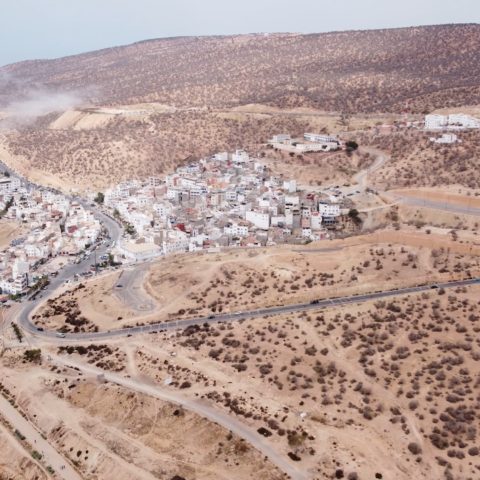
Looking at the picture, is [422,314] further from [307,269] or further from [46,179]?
[46,179]

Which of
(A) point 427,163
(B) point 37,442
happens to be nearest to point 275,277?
(B) point 37,442

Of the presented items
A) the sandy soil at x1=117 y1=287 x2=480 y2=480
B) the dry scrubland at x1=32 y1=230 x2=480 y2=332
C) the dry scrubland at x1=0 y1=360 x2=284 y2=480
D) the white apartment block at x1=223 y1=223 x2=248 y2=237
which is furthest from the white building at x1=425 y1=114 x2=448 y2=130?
the dry scrubland at x1=0 y1=360 x2=284 y2=480

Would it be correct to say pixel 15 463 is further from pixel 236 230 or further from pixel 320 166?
pixel 320 166

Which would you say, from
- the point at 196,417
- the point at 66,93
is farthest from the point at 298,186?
the point at 66,93

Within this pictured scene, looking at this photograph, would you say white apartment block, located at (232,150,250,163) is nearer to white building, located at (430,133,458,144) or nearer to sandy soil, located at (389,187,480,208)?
white building, located at (430,133,458,144)

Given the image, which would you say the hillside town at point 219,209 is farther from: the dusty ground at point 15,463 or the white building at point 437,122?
the dusty ground at point 15,463

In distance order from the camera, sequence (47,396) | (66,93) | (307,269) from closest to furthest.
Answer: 1. (47,396)
2. (307,269)
3. (66,93)


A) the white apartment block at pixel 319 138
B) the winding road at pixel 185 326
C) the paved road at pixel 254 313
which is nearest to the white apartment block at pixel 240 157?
the white apartment block at pixel 319 138
